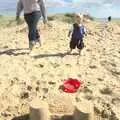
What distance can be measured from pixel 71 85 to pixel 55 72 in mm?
744

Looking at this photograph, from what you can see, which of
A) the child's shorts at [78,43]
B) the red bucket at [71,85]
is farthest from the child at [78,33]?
the red bucket at [71,85]

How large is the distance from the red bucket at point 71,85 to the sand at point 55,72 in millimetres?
86

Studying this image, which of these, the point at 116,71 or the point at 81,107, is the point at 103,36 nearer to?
the point at 116,71

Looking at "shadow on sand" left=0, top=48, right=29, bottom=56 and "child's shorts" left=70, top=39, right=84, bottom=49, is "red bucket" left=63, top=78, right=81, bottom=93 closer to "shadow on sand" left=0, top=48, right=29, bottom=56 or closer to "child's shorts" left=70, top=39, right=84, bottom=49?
"child's shorts" left=70, top=39, right=84, bottom=49

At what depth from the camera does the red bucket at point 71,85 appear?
6398 mm

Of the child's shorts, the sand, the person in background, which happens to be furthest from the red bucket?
the person in background

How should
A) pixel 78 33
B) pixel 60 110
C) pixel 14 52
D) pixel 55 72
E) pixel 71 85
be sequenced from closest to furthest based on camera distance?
pixel 60 110 < pixel 71 85 < pixel 55 72 < pixel 78 33 < pixel 14 52

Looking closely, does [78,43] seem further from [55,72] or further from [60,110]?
[60,110]

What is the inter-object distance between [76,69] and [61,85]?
2.79 ft

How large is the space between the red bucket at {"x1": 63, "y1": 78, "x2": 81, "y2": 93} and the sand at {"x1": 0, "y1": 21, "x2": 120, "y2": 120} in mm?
86

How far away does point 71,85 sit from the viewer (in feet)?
21.4

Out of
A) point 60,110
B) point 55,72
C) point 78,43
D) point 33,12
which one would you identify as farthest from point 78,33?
point 60,110

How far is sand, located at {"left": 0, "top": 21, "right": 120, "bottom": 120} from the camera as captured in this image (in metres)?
6.01

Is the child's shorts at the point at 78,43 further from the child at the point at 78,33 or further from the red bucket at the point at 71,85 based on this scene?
the red bucket at the point at 71,85
